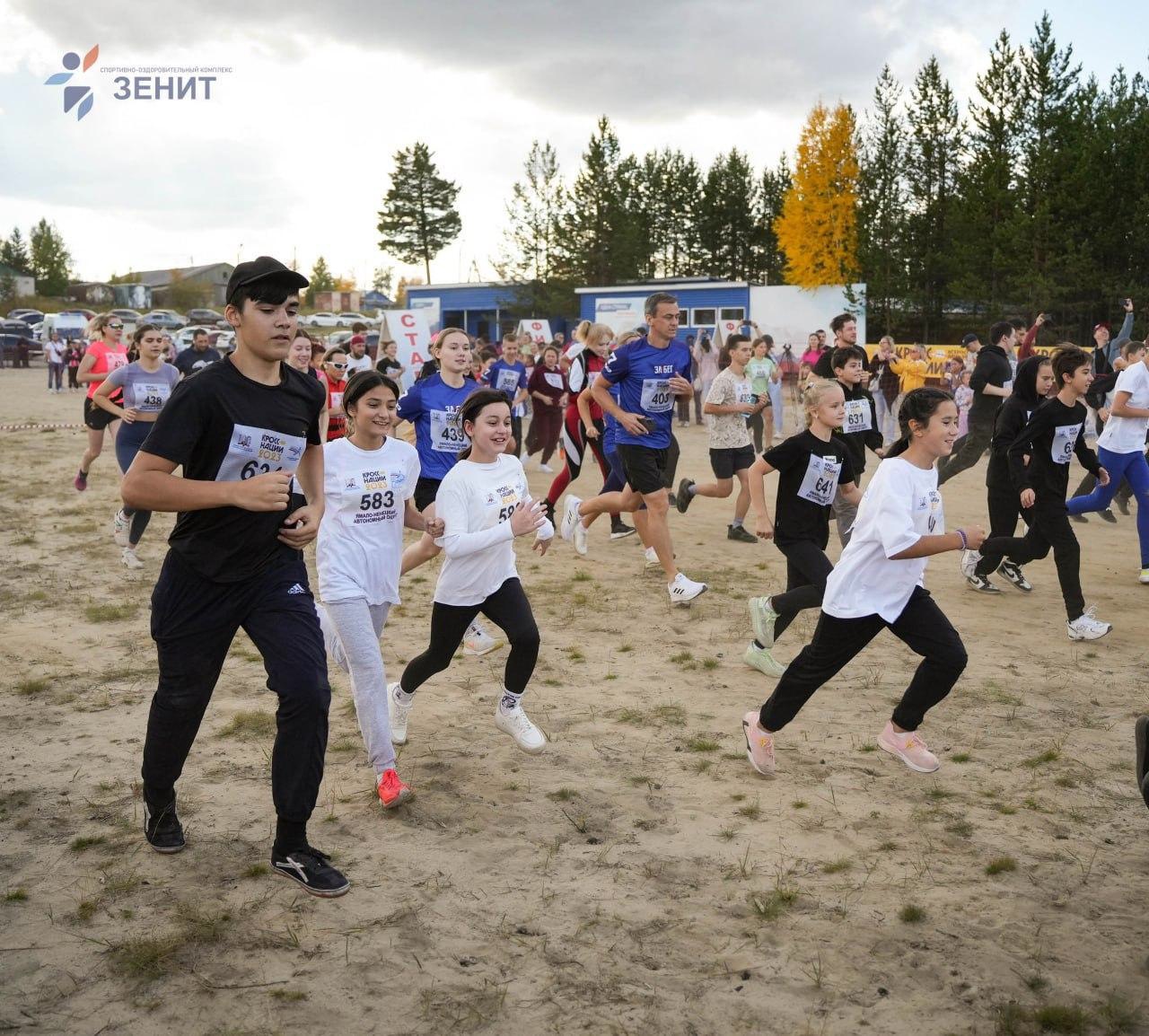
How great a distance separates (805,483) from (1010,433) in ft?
9.32

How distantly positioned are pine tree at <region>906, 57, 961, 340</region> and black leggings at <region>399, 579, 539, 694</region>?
42.7 m

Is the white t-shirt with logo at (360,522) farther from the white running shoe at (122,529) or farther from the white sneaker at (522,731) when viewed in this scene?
the white running shoe at (122,529)

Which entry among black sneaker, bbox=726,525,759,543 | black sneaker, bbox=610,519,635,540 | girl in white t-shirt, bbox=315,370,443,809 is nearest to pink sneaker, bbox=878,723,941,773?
girl in white t-shirt, bbox=315,370,443,809

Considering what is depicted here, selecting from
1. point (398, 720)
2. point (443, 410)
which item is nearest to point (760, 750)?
point (398, 720)

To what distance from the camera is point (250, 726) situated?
575 centimetres

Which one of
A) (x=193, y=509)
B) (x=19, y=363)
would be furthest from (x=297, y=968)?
(x=19, y=363)

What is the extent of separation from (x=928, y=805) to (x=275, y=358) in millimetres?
3338

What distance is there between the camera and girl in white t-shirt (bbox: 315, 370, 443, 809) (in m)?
4.77

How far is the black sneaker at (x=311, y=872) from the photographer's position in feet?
12.9

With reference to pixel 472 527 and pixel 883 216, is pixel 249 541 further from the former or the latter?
pixel 883 216

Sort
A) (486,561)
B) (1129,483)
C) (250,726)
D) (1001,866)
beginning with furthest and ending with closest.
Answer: (1129,483)
(250,726)
(486,561)
(1001,866)

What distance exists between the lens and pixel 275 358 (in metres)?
3.87

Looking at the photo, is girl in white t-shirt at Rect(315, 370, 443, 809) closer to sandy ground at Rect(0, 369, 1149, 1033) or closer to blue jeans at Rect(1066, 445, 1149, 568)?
sandy ground at Rect(0, 369, 1149, 1033)

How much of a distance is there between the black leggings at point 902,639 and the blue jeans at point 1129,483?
16.2 ft
